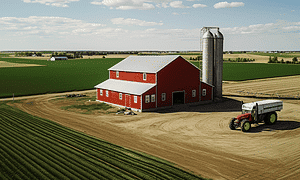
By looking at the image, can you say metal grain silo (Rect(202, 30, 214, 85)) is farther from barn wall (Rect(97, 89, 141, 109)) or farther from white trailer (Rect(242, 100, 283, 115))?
white trailer (Rect(242, 100, 283, 115))

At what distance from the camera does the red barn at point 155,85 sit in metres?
40.8

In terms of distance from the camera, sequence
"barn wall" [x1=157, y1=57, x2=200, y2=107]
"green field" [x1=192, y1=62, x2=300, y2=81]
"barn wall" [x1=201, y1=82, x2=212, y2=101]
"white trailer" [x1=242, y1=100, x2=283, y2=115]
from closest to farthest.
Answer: "white trailer" [x1=242, y1=100, x2=283, y2=115]
"barn wall" [x1=157, y1=57, x2=200, y2=107]
"barn wall" [x1=201, y1=82, x2=212, y2=101]
"green field" [x1=192, y1=62, x2=300, y2=81]

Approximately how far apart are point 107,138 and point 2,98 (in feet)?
114

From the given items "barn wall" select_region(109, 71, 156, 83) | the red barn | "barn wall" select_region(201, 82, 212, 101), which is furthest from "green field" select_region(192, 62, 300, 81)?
"barn wall" select_region(109, 71, 156, 83)

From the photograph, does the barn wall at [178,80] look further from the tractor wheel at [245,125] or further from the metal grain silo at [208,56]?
the tractor wheel at [245,125]

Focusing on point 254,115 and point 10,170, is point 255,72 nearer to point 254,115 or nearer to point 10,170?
point 254,115

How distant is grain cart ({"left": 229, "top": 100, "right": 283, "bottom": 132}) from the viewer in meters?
29.4

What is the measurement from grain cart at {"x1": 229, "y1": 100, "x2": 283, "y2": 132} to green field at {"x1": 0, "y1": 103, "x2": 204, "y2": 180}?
12.5m

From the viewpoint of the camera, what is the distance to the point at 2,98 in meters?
51.8

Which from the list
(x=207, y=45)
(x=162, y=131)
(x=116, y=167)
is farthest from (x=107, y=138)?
(x=207, y=45)

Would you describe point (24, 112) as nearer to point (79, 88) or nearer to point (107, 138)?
point (107, 138)

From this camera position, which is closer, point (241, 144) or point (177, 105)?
point (241, 144)

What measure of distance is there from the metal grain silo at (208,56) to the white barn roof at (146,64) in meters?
7.50

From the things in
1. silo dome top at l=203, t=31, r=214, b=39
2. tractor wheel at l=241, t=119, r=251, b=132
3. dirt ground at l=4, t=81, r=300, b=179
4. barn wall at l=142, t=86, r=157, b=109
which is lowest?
dirt ground at l=4, t=81, r=300, b=179
